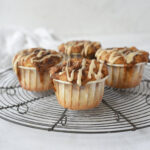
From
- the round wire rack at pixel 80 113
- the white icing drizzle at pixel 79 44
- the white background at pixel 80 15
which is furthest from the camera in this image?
the white background at pixel 80 15

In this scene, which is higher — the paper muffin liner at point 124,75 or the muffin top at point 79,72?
the muffin top at point 79,72

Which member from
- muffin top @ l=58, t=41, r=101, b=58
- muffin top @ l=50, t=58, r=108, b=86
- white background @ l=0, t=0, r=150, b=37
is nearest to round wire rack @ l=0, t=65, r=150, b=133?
muffin top @ l=50, t=58, r=108, b=86

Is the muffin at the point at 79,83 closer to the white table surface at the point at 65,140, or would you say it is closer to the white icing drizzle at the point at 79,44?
the white table surface at the point at 65,140

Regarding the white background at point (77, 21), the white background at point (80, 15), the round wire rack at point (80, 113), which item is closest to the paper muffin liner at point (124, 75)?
the round wire rack at point (80, 113)

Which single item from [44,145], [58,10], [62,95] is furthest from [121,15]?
[44,145]

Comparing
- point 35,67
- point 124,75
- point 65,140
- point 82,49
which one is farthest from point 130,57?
point 65,140

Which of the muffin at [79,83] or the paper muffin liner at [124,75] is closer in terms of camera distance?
the muffin at [79,83]

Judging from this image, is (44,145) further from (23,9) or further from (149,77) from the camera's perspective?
(23,9)
